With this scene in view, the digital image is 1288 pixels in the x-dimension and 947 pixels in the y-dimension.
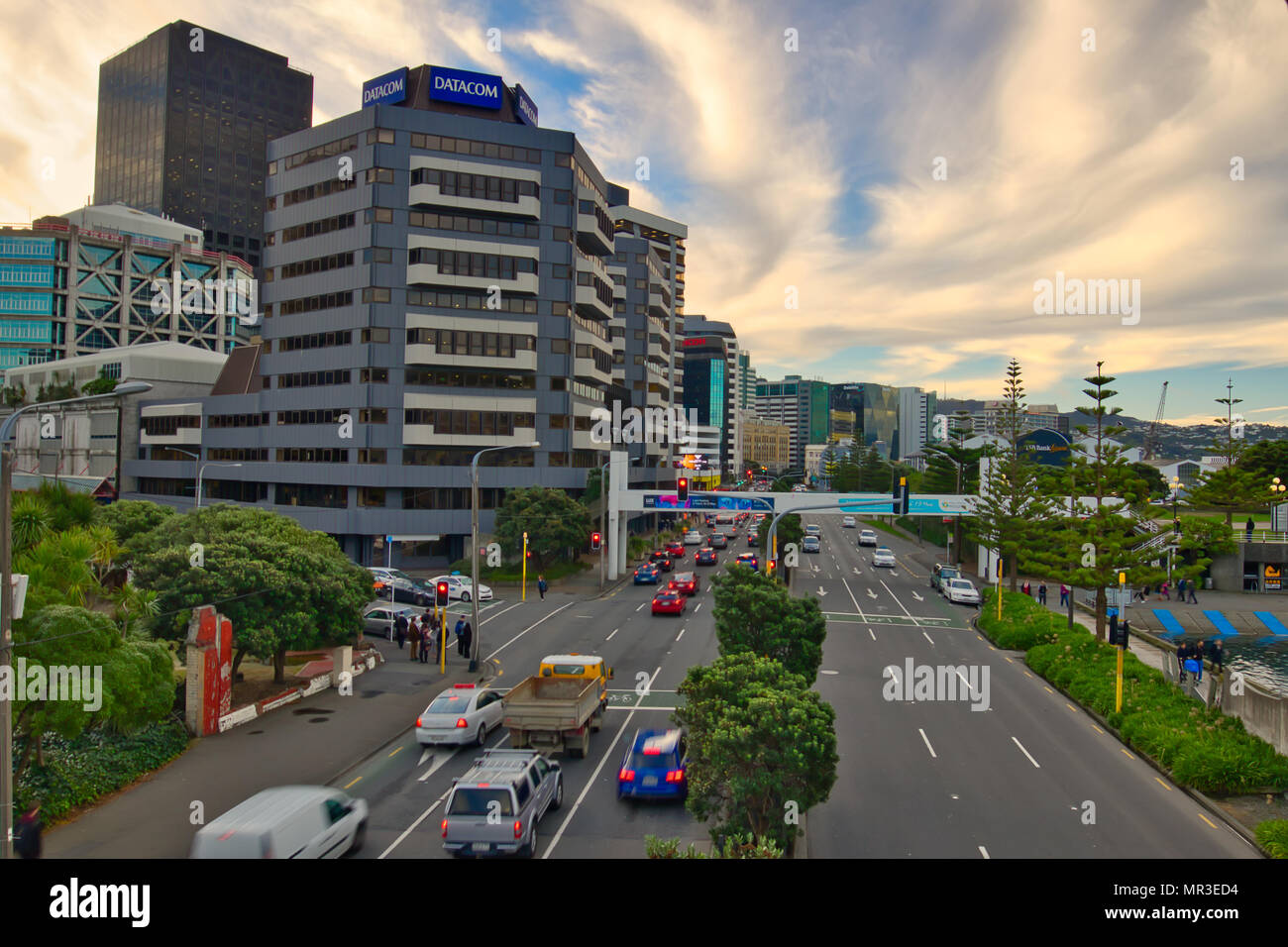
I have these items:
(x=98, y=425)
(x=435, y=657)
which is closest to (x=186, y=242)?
(x=98, y=425)

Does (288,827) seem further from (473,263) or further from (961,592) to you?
(473,263)

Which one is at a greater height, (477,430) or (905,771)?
(477,430)

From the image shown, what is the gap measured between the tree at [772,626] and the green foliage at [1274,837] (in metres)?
9.64

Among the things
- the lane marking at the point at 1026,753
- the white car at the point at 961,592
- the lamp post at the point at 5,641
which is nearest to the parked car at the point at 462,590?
the white car at the point at 961,592

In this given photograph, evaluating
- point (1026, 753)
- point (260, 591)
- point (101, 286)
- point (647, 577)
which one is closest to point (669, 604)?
point (647, 577)

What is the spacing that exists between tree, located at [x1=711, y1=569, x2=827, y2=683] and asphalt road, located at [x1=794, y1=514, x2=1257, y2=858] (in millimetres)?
2781

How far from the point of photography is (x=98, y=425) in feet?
287

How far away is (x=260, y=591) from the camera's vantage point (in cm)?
Result: 2467

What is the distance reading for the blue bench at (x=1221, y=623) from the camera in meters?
46.1

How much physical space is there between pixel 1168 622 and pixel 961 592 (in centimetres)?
1088

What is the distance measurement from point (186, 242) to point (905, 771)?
149 m

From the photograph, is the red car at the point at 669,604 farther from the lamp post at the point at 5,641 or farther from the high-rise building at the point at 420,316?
the lamp post at the point at 5,641

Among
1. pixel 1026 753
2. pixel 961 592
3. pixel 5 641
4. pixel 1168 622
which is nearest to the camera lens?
pixel 5 641
